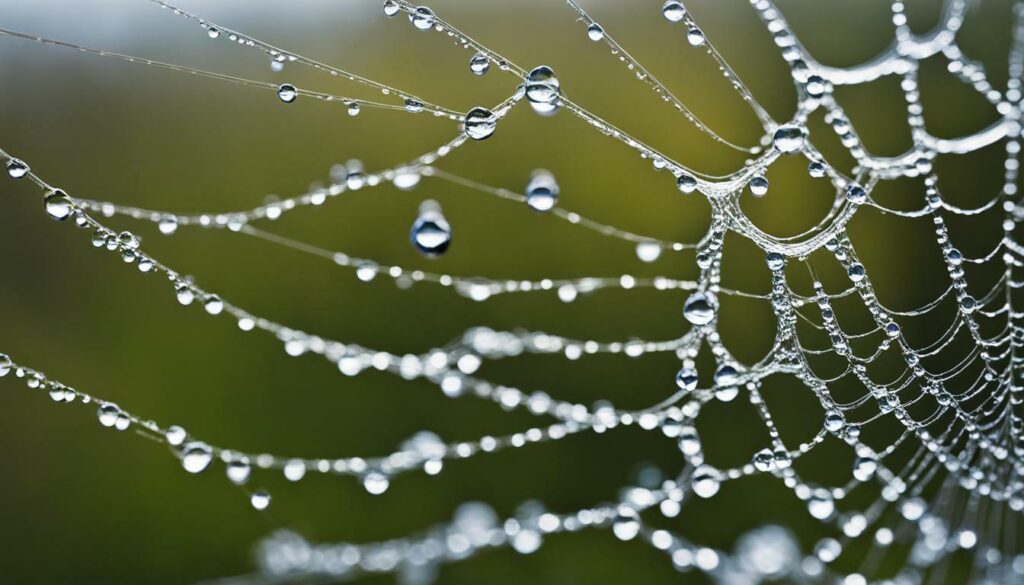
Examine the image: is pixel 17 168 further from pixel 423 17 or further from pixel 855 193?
pixel 855 193

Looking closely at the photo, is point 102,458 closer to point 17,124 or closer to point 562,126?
point 17,124

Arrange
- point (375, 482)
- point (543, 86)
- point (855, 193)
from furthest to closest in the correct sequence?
point (375, 482) → point (855, 193) → point (543, 86)

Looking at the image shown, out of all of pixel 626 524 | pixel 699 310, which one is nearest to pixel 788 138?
pixel 699 310

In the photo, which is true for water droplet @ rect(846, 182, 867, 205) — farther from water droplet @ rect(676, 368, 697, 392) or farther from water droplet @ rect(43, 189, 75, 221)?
water droplet @ rect(43, 189, 75, 221)

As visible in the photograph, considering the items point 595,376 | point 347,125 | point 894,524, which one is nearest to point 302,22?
point 347,125

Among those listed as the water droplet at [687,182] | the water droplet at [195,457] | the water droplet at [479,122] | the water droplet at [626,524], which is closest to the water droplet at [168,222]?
the water droplet at [195,457]
